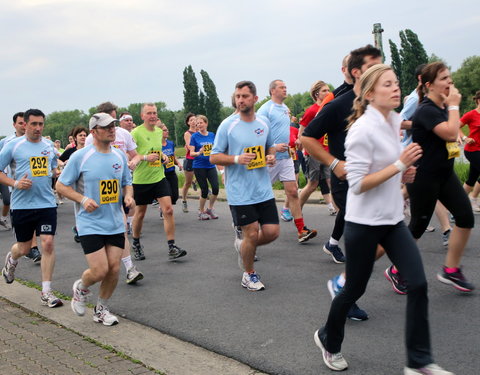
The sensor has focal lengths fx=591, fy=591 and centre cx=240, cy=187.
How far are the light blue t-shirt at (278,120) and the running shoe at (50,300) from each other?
13.9 ft

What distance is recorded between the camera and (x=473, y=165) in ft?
31.5

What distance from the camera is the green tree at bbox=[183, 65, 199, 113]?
8594cm

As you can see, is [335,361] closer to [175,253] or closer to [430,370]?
[430,370]

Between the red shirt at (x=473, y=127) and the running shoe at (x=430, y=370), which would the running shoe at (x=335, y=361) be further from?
the red shirt at (x=473, y=127)

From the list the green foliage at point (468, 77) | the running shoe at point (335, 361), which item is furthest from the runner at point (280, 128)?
the green foliage at point (468, 77)

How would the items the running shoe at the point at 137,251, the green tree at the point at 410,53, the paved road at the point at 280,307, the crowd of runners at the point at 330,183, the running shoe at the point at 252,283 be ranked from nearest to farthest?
1. the crowd of runners at the point at 330,183
2. the paved road at the point at 280,307
3. the running shoe at the point at 252,283
4. the running shoe at the point at 137,251
5. the green tree at the point at 410,53

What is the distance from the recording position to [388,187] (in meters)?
3.61

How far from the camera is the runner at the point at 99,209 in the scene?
5.30 meters

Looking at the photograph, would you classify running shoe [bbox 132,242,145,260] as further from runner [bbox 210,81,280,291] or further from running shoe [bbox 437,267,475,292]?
running shoe [bbox 437,267,475,292]

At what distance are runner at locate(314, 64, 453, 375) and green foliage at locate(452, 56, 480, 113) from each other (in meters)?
80.8

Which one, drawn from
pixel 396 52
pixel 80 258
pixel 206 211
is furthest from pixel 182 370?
pixel 396 52


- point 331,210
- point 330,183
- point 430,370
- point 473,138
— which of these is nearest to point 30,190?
point 330,183

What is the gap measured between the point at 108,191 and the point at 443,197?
3.04m

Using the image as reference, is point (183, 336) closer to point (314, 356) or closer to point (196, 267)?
point (314, 356)
